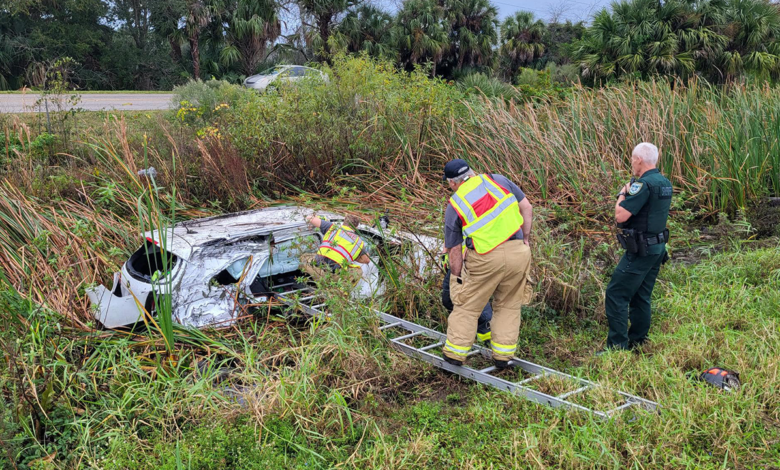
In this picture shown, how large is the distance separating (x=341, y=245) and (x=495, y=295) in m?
1.54

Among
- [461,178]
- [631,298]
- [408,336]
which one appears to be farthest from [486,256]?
[631,298]

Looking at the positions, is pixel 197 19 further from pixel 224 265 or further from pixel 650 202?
pixel 650 202

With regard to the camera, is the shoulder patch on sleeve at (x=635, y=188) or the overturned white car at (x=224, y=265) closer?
the shoulder patch on sleeve at (x=635, y=188)

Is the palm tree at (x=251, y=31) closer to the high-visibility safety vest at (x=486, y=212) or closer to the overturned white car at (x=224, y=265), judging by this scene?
the overturned white car at (x=224, y=265)

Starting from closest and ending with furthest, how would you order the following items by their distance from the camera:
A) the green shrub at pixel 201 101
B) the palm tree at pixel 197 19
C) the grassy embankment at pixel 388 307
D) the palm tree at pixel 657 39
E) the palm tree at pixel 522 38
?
1. the grassy embankment at pixel 388 307
2. the green shrub at pixel 201 101
3. the palm tree at pixel 657 39
4. the palm tree at pixel 197 19
5. the palm tree at pixel 522 38

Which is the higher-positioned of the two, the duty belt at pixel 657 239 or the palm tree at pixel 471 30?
the palm tree at pixel 471 30

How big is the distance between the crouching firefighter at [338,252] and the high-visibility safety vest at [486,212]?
1.22 m

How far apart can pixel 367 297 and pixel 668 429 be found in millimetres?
2696

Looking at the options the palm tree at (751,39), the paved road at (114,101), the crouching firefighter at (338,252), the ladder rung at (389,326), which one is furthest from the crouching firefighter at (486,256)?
the palm tree at (751,39)

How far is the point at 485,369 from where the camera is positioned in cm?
455

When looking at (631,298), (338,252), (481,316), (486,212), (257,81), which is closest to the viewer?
(486,212)

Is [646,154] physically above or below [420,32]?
below

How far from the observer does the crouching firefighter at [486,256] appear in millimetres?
4395

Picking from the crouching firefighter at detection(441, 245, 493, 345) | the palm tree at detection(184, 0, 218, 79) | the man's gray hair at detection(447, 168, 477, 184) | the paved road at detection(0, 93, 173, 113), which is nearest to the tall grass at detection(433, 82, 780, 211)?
the crouching firefighter at detection(441, 245, 493, 345)
